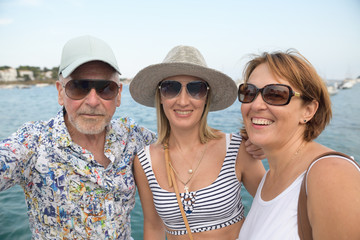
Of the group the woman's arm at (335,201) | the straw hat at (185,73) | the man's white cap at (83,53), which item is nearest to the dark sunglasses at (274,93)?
the woman's arm at (335,201)

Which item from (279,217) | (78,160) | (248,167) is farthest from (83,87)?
(279,217)

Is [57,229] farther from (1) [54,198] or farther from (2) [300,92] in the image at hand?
(2) [300,92]

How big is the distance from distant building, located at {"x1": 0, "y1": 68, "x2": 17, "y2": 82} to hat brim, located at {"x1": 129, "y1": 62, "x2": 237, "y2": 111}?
124 meters

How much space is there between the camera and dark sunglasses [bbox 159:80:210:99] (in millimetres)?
2232

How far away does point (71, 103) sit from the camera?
217 cm

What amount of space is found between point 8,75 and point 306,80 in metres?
129

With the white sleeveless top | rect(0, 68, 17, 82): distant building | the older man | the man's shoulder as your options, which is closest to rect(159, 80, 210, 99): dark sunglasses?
the older man

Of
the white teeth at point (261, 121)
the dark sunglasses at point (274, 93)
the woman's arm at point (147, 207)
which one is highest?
the dark sunglasses at point (274, 93)

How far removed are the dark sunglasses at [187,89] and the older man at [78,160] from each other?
487mm

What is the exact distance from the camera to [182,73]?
87.8 inches

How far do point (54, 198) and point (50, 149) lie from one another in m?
0.43

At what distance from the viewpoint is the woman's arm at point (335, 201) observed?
3.46 ft

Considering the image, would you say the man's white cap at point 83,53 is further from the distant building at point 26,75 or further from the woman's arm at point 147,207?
the distant building at point 26,75

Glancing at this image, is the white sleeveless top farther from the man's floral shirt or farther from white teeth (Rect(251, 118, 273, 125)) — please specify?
the man's floral shirt
